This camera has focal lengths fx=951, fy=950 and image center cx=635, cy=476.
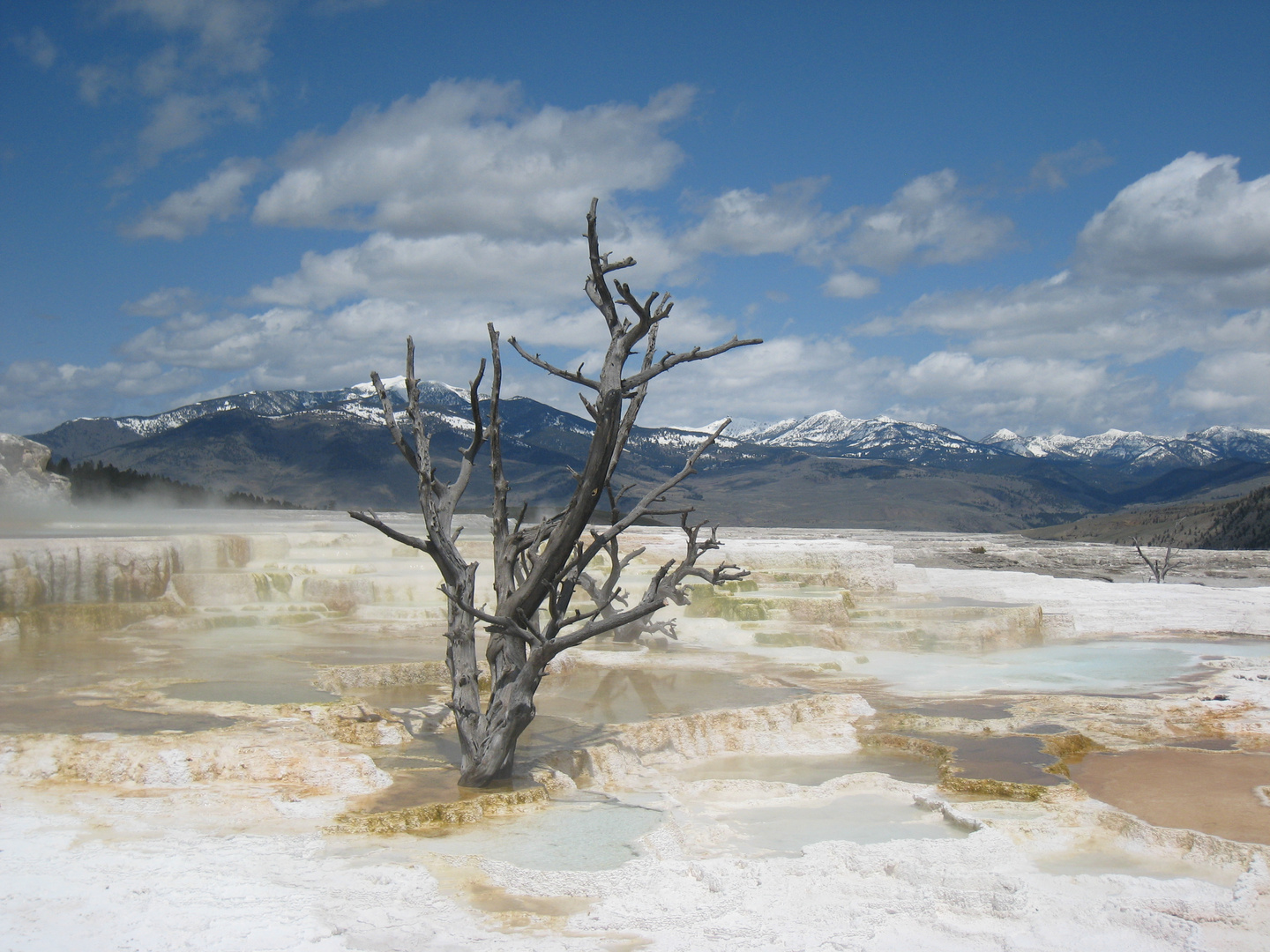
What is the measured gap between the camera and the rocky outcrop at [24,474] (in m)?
25.7

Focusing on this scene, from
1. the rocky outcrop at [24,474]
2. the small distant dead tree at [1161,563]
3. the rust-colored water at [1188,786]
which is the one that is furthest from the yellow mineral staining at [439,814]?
the small distant dead tree at [1161,563]

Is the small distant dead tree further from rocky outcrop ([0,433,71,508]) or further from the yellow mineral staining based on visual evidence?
rocky outcrop ([0,433,71,508])

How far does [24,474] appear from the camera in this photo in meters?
26.3

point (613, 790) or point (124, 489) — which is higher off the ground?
point (124, 489)

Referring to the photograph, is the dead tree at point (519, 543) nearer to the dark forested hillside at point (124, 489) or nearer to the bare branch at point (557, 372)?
the bare branch at point (557, 372)

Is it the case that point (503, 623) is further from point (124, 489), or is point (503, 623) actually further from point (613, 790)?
point (124, 489)

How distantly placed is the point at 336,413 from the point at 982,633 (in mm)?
175012

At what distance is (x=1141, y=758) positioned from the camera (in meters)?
8.59

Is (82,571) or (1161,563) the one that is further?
(1161,563)

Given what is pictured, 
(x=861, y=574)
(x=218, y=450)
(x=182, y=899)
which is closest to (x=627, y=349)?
(x=182, y=899)

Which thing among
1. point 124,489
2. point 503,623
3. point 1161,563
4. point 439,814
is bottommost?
point 1161,563

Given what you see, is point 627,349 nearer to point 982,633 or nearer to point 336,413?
point 982,633

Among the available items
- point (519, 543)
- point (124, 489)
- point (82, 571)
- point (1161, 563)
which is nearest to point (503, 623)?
point (519, 543)

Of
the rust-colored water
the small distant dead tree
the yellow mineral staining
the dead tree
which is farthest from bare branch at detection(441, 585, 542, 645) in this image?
the small distant dead tree
